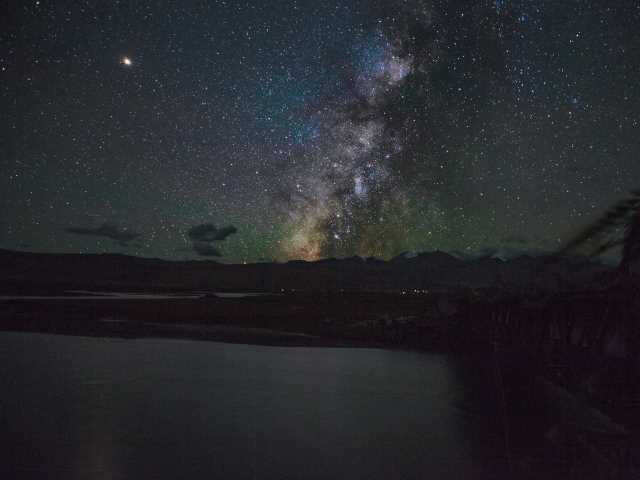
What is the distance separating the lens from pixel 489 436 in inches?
363

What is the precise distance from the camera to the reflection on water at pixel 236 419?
25.0 ft

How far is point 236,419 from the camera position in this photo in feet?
32.7

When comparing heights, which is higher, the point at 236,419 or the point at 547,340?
the point at 547,340

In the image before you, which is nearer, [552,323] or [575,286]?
[575,286]

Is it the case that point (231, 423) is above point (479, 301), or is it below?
below

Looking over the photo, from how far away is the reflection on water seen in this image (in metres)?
7.63

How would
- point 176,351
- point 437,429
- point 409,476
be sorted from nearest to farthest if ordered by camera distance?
1. point 409,476
2. point 437,429
3. point 176,351

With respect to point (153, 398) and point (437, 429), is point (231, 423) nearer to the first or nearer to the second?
point (153, 398)

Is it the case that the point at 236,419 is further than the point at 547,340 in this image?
No

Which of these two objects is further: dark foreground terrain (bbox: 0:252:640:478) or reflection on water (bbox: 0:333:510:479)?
dark foreground terrain (bbox: 0:252:640:478)

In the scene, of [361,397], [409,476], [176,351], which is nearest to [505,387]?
[361,397]

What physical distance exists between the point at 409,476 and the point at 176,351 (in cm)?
1253

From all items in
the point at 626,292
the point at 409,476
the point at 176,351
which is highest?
the point at 626,292

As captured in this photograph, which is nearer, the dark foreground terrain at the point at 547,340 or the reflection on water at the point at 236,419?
the reflection on water at the point at 236,419
